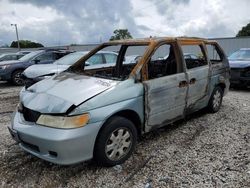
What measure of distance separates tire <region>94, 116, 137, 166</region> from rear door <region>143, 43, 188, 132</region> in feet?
1.48

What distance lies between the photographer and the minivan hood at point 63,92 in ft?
12.2

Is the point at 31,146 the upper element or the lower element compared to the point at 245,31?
lower

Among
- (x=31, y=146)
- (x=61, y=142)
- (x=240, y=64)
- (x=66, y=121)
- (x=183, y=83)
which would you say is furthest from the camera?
(x=240, y=64)

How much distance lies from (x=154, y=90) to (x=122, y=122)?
0.81m

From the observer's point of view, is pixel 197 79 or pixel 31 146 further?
pixel 197 79

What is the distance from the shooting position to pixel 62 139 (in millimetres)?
3426

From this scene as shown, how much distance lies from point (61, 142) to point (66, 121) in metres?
0.25

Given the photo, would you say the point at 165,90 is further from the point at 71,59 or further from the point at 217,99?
the point at 71,59

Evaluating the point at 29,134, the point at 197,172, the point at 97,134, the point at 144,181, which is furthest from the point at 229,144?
the point at 29,134

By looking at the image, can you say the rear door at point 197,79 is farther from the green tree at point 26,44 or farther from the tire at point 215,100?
the green tree at point 26,44

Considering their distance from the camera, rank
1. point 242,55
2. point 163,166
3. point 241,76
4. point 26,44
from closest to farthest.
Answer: point 163,166 → point 241,76 → point 242,55 → point 26,44

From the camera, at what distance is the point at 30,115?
3926 mm

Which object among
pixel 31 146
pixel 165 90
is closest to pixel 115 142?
pixel 31 146

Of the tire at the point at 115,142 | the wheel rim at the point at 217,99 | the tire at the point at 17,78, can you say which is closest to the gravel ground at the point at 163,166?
the tire at the point at 115,142
